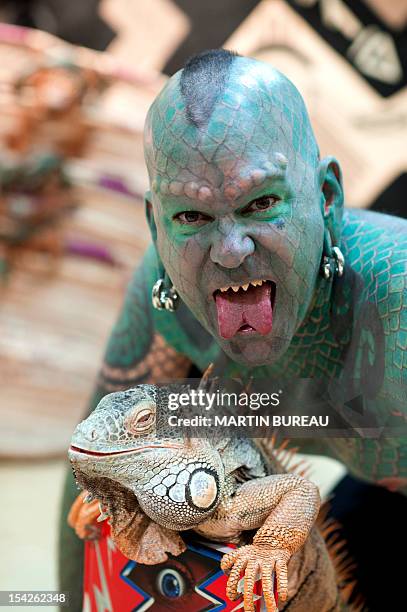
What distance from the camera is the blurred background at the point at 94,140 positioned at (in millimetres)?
2516

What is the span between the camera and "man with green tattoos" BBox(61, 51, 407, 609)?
0.84m

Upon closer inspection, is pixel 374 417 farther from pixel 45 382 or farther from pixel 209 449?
pixel 45 382

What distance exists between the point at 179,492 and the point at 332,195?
0.39 meters

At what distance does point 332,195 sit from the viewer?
0.99 metres

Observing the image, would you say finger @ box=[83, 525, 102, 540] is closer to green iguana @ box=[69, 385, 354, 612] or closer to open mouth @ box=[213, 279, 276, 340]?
green iguana @ box=[69, 385, 354, 612]

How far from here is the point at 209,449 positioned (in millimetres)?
897

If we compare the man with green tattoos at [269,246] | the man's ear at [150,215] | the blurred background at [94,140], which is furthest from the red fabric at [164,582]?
the blurred background at [94,140]

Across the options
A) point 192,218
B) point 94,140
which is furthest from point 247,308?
point 94,140

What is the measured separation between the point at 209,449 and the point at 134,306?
17.1 inches

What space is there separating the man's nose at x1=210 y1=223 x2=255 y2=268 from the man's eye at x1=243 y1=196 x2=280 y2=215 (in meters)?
0.02

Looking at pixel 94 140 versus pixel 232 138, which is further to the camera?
pixel 94 140

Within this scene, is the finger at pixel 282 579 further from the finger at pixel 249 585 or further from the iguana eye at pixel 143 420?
the iguana eye at pixel 143 420

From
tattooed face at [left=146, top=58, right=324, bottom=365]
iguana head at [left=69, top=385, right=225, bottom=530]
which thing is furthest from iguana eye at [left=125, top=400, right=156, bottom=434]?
tattooed face at [left=146, top=58, right=324, bottom=365]

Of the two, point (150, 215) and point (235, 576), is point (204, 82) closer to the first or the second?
point (150, 215)
